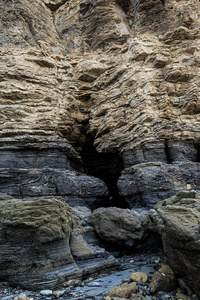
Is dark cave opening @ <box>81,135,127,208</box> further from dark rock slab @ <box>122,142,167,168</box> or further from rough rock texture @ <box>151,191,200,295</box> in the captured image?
rough rock texture @ <box>151,191,200,295</box>

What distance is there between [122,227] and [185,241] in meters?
3.80

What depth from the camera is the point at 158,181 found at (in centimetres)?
977

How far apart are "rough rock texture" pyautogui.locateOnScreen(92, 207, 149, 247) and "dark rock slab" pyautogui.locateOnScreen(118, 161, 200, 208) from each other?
189 cm

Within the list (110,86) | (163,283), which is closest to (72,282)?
(163,283)

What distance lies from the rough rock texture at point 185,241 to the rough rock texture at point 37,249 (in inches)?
95.5

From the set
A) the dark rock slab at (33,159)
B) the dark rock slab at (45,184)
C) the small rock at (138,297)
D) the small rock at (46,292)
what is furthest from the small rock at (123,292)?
the dark rock slab at (33,159)

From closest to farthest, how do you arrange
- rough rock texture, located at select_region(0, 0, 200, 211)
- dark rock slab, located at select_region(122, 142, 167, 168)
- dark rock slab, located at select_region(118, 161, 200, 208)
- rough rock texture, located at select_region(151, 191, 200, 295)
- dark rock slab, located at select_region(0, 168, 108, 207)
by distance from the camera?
rough rock texture, located at select_region(151, 191, 200, 295) → dark rock slab, located at select_region(118, 161, 200, 208) → dark rock slab, located at select_region(0, 168, 108, 207) → dark rock slab, located at select_region(122, 142, 167, 168) → rough rock texture, located at select_region(0, 0, 200, 211)

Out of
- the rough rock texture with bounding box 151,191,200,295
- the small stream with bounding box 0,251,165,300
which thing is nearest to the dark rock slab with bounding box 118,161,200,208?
the small stream with bounding box 0,251,165,300

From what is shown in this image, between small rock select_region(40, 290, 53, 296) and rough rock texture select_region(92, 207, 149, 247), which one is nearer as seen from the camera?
small rock select_region(40, 290, 53, 296)

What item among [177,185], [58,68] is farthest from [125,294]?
[58,68]

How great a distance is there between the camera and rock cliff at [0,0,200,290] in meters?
10.4

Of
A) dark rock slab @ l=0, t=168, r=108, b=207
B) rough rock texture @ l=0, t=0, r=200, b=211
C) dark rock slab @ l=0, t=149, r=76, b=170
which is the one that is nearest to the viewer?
dark rock slab @ l=0, t=168, r=108, b=207

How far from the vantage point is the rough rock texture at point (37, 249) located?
5074 mm

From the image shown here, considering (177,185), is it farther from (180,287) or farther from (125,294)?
(125,294)
